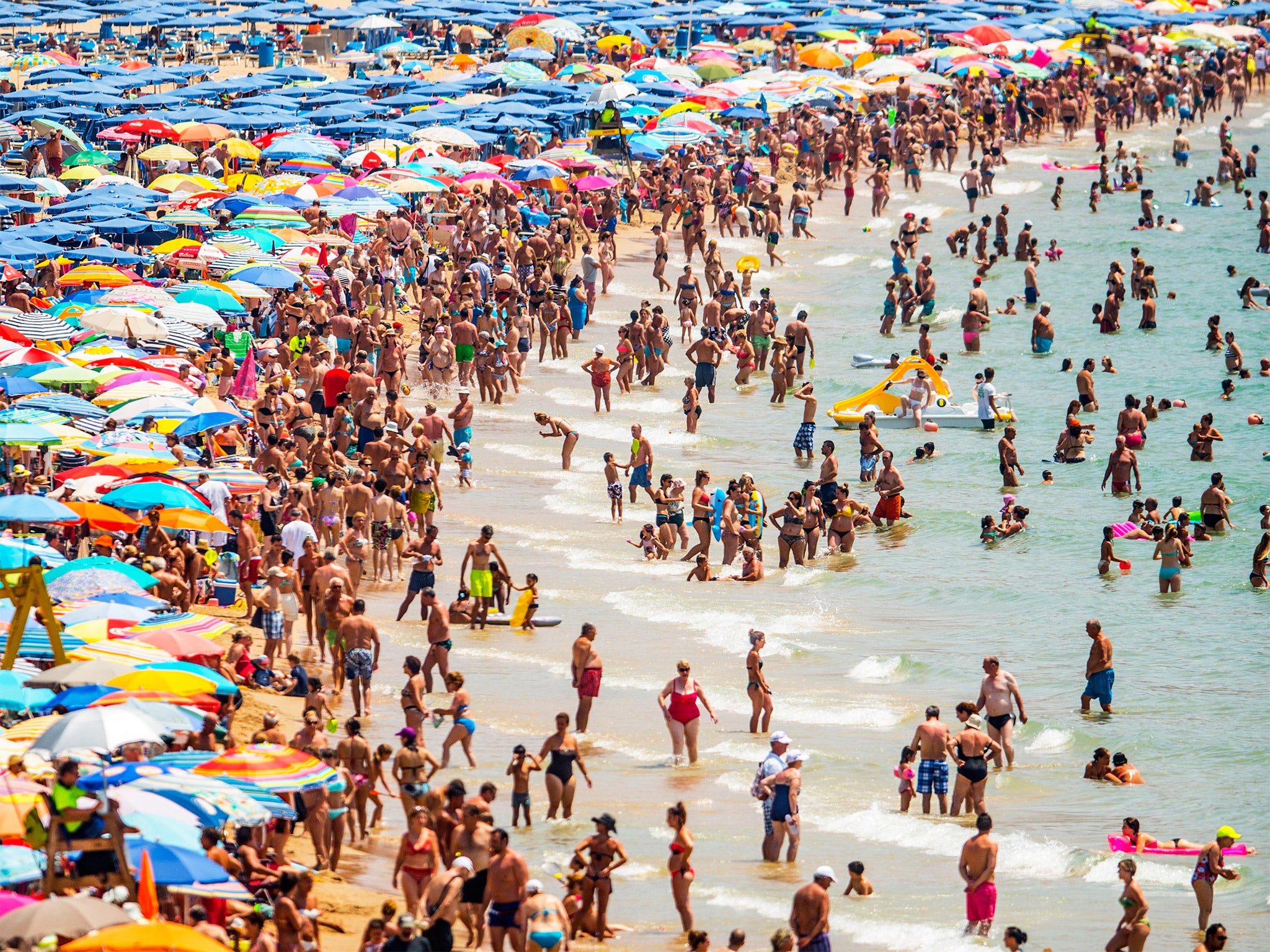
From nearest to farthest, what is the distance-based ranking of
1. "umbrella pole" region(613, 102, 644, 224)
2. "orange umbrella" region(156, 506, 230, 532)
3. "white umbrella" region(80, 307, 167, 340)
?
"orange umbrella" region(156, 506, 230, 532) → "white umbrella" region(80, 307, 167, 340) → "umbrella pole" region(613, 102, 644, 224)

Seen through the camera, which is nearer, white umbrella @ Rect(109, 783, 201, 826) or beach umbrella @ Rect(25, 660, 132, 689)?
white umbrella @ Rect(109, 783, 201, 826)

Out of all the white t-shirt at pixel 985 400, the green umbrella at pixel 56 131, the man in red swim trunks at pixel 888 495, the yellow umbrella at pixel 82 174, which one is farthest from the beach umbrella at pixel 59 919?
the green umbrella at pixel 56 131

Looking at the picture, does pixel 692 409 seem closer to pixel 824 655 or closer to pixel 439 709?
pixel 824 655

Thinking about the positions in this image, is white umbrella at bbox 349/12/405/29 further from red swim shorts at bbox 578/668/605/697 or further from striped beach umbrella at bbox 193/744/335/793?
striped beach umbrella at bbox 193/744/335/793

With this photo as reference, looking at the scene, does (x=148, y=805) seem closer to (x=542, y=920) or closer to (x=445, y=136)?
(x=542, y=920)

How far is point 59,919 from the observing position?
8.62 meters

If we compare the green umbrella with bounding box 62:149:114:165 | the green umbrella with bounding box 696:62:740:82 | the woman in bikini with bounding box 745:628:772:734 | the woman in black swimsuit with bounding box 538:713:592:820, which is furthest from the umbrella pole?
the woman in black swimsuit with bounding box 538:713:592:820

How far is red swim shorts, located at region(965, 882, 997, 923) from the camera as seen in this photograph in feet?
39.3

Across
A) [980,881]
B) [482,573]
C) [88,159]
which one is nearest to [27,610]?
[482,573]

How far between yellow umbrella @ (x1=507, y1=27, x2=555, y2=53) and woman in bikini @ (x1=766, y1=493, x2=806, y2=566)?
29.9 m

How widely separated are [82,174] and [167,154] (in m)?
1.94

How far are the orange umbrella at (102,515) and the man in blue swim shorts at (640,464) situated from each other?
23.2 feet

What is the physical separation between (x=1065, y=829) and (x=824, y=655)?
14.5ft

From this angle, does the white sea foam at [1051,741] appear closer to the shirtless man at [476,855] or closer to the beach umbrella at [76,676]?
the shirtless man at [476,855]
